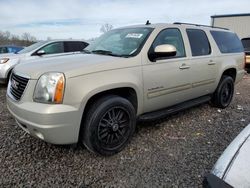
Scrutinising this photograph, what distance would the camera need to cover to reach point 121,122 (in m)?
3.55

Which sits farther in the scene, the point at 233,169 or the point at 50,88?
the point at 50,88

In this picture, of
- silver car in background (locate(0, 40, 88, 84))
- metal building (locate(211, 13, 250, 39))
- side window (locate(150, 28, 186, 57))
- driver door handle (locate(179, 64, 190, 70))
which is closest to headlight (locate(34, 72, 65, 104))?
side window (locate(150, 28, 186, 57))

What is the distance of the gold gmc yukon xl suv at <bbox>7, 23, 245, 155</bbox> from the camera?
2.96 meters

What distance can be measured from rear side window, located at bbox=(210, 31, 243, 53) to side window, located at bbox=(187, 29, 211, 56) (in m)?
0.41

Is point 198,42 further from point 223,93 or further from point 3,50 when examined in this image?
point 3,50

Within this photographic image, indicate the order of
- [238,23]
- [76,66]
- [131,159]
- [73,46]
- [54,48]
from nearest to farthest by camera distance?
1. [76,66]
2. [131,159]
3. [54,48]
4. [73,46]
5. [238,23]

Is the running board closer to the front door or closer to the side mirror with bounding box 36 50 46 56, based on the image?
the front door

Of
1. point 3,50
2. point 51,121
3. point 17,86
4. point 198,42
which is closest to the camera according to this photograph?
point 51,121

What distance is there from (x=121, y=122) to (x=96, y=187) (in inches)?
38.9

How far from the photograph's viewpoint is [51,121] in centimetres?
287

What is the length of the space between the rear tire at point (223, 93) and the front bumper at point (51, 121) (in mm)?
3627

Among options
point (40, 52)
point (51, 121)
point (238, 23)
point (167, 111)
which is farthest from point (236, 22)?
point (51, 121)

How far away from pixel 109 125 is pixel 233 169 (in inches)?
74.1

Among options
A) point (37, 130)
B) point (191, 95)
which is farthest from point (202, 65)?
point (37, 130)
